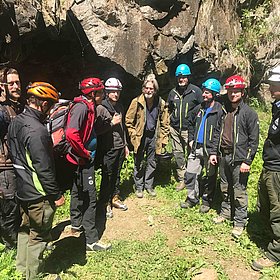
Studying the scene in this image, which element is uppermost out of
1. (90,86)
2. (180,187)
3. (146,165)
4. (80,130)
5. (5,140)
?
(90,86)

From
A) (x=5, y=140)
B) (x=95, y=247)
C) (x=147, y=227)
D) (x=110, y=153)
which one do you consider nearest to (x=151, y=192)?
(x=147, y=227)

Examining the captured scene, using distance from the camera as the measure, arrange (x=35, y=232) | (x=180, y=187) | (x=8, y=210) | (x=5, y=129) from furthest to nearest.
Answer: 1. (x=180, y=187)
2. (x=8, y=210)
3. (x=5, y=129)
4. (x=35, y=232)

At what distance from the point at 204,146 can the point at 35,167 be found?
11.1ft

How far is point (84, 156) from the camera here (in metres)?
4.95

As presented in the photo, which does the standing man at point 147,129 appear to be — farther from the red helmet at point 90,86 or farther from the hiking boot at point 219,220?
the red helmet at point 90,86

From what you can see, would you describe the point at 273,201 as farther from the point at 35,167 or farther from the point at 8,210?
the point at 8,210

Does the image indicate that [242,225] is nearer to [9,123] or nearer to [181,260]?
[181,260]

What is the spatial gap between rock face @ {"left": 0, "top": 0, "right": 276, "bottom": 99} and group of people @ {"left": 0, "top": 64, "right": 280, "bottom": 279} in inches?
44.3

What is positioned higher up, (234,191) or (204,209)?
(234,191)

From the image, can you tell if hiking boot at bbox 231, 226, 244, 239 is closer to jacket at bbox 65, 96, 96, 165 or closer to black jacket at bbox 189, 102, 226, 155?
black jacket at bbox 189, 102, 226, 155

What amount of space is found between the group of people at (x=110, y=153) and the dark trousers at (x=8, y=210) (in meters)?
0.01

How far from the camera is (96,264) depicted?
5.14m

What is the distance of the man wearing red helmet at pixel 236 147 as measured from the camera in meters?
5.51

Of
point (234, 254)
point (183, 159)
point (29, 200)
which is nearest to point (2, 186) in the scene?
point (29, 200)
